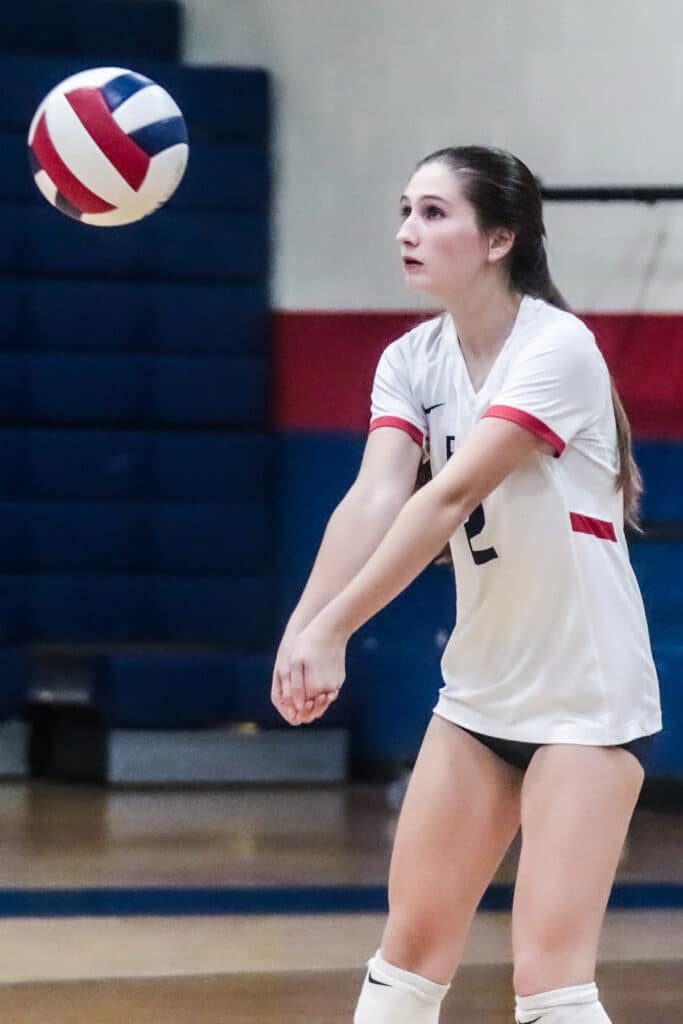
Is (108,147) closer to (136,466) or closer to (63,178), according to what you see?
(63,178)

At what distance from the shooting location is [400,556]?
2205 mm

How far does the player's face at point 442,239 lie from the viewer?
234 cm

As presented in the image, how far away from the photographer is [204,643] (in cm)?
671

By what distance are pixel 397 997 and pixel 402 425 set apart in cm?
79

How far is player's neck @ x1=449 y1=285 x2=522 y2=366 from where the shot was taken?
2.39 m

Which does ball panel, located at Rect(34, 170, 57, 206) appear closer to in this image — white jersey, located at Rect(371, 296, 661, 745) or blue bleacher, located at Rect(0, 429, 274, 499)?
white jersey, located at Rect(371, 296, 661, 745)

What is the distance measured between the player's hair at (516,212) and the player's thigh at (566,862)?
1.32 ft

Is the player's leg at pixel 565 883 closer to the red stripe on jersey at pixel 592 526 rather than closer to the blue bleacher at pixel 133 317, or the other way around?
the red stripe on jersey at pixel 592 526

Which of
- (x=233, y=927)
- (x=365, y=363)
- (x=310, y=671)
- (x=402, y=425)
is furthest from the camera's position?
(x=365, y=363)

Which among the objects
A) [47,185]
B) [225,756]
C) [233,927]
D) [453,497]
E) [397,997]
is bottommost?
[233,927]

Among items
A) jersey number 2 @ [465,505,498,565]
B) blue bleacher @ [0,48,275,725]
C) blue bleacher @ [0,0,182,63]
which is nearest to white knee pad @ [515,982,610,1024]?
jersey number 2 @ [465,505,498,565]

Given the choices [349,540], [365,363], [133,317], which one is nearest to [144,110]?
[349,540]

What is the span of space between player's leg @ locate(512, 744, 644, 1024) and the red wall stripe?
3.83 m

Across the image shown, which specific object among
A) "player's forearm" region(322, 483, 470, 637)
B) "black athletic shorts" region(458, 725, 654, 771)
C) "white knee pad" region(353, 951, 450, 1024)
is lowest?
"white knee pad" region(353, 951, 450, 1024)
